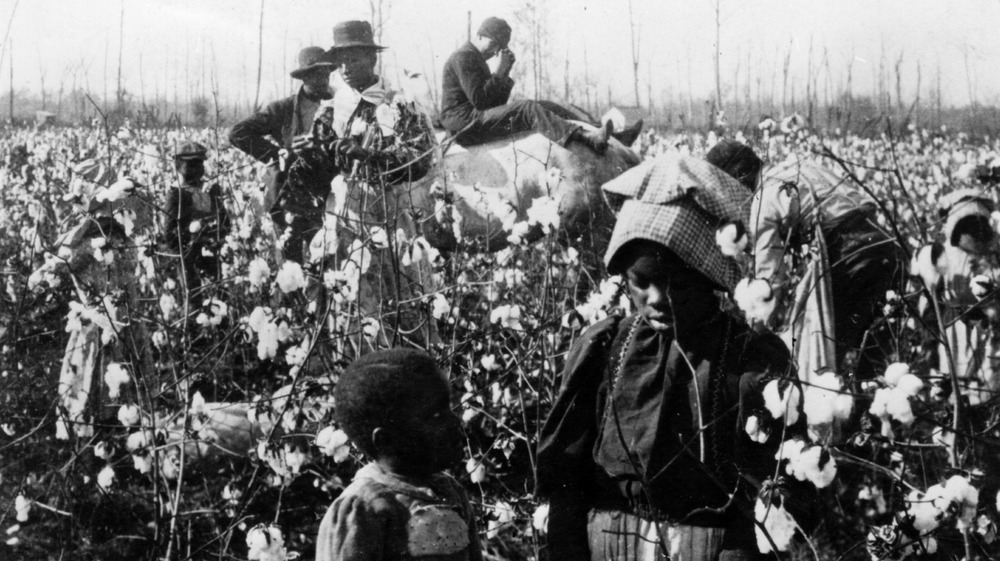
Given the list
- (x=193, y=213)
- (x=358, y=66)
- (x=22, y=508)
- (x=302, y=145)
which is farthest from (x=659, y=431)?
(x=193, y=213)

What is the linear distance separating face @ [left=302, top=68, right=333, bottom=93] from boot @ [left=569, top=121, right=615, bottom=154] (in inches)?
74.9

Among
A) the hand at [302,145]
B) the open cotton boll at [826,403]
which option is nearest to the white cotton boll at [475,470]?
the open cotton boll at [826,403]

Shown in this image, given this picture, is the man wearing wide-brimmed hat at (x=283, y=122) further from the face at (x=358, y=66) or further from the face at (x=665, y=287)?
the face at (x=665, y=287)

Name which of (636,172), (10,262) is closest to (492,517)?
(636,172)

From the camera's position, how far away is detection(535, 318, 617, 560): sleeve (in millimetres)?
1748

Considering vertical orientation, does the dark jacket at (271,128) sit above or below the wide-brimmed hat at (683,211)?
above

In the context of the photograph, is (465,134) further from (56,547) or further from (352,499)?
(352,499)

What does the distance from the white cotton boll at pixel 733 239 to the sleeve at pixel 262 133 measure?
231 inches

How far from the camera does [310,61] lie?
6988mm

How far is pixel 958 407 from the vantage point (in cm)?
144

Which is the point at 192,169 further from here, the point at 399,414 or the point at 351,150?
the point at 399,414

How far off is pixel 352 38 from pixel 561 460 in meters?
4.86

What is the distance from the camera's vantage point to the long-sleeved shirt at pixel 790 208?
5.71ft

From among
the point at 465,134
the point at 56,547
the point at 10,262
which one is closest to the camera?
the point at 56,547
